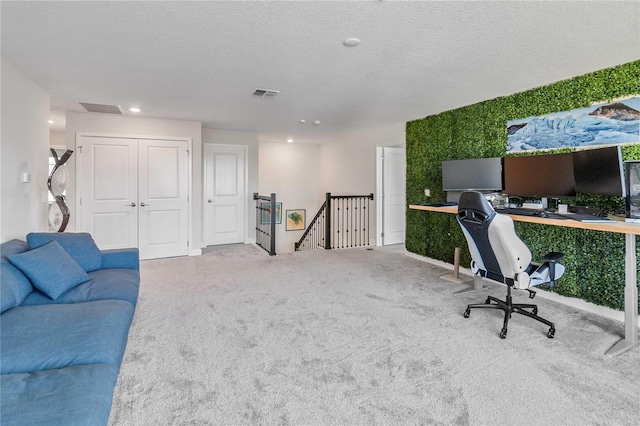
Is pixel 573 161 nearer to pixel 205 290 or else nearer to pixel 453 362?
pixel 453 362

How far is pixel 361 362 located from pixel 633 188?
2567 millimetres

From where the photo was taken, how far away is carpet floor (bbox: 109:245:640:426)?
179cm

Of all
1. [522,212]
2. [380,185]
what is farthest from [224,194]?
[522,212]

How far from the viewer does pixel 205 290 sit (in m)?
3.88

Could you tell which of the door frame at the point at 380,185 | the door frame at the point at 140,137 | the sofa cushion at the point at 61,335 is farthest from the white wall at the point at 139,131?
the sofa cushion at the point at 61,335

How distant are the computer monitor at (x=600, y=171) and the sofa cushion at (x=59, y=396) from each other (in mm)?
3693

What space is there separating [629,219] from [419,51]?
2.09 m

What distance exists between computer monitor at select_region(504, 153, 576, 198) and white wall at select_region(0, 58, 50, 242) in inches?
201

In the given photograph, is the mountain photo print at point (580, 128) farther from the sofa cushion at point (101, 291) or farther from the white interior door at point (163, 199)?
the white interior door at point (163, 199)

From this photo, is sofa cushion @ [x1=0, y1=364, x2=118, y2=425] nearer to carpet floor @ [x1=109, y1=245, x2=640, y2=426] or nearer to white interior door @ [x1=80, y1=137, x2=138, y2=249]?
carpet floor @ [x1=109, y1=245, x2=640, y2=426]

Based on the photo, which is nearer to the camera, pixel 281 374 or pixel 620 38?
pixel 281 374

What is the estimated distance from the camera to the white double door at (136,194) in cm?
520

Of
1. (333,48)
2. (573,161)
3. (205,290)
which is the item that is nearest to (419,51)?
(333,48)

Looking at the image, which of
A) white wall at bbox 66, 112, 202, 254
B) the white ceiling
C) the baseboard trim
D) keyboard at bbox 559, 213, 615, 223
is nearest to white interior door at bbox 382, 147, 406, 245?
the white ceiling
